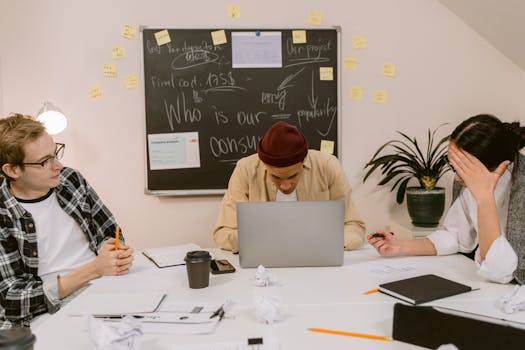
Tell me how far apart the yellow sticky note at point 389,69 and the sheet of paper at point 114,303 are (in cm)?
224

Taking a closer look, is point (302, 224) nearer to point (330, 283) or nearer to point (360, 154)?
point (330, 283)

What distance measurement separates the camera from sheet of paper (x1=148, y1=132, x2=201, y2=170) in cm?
289

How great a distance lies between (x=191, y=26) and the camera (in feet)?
9.43

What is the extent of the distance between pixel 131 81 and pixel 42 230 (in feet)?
4.61

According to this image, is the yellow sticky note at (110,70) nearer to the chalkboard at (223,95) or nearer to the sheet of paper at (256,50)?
the chalkboard at (223,95)

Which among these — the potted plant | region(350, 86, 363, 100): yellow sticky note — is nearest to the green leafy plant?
the potted plant

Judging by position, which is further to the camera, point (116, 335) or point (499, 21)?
point (499, 21)

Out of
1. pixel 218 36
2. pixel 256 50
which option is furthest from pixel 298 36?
pixel 218 36

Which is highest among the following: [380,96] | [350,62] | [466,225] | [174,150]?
[350,62]

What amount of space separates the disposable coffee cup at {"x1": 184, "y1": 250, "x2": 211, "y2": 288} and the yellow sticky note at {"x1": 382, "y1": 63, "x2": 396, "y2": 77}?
209 cm

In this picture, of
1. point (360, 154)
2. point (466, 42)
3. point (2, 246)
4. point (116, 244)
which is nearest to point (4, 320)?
point (2, 246)

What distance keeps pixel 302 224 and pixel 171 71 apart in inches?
68.1

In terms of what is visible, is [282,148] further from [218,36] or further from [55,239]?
[218,36]

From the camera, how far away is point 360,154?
302 cm
